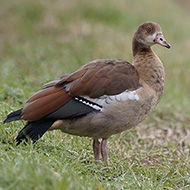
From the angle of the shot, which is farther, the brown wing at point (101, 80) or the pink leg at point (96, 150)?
the pink leg at point (96, 150)

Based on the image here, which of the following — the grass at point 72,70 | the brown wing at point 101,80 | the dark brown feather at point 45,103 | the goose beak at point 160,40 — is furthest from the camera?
the goose beak at point 160,40

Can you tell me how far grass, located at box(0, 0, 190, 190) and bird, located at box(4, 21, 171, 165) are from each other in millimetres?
255

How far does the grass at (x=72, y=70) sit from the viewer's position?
4098 mm

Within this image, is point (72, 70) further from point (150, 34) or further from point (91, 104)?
point (91, 104)

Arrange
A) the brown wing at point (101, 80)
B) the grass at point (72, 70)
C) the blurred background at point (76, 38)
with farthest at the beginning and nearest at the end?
the blurred background at point (76, 38)
the brown wing at point (101, 80)
the grass at point (72, 70)

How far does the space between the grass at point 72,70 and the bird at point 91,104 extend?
0.26m

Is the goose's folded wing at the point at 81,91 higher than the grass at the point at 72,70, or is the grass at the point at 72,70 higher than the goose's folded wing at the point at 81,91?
the goose's folded wing at the point at 81,91

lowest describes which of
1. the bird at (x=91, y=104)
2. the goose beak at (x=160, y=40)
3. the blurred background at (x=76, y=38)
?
the blurred background at (x=76, y=38)

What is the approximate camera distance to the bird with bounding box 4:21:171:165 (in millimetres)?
4652

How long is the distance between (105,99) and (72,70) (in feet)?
16.5

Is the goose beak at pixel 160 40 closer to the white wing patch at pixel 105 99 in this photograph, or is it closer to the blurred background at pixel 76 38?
the white wing patch at pixel 105 99

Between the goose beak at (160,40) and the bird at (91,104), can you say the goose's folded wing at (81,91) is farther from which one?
the goose beak at (160,40)

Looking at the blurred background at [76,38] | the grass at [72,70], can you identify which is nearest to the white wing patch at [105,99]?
the grass at [72,70]

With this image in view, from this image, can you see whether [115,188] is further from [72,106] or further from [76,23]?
[76,23]
